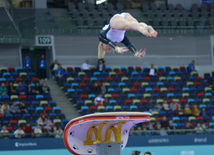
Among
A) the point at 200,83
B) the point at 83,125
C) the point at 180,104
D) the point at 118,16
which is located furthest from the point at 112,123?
the point at 200,83

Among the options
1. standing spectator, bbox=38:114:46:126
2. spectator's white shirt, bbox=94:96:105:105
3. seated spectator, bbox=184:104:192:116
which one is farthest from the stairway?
seated spectator, bbox=184:104:192:116

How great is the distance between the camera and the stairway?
1939 centimetres

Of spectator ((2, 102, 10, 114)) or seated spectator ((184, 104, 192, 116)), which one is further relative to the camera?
seated spectator ((184, 104, 192, 116))

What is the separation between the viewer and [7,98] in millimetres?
18156

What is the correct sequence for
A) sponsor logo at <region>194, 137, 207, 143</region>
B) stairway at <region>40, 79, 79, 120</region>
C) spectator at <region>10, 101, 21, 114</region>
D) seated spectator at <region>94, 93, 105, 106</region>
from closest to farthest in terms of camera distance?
sponsor logo at <region>194, 137, 207, 143</region>, spectator at <region>10, 101, 21, 114</region>, seated spectator at <region>94, 93, 105, 106</region>, stairway at <region>40, 79, 79, 120</region>

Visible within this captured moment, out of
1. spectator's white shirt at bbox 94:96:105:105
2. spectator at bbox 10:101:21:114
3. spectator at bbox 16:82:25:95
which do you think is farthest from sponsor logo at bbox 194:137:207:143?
spectator at bbox 16:82:25:95

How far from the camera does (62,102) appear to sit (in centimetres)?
2042

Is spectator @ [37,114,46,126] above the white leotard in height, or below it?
below

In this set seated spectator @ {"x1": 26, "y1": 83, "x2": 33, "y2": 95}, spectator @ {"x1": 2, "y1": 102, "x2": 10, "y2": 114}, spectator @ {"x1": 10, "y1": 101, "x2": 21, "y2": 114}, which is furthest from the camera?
seated spectator @ {"x1": 26, "y1": 83, "x2": 33, "y2": 95}

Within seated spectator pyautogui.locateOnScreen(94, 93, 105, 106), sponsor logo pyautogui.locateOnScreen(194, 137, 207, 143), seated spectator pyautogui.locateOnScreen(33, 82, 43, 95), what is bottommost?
sponsor logo pyautogui.locateOnScreen(194, 137, 207, 143)

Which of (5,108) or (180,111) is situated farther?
(180,111)

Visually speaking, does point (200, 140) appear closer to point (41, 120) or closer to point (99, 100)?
point (99, 100)

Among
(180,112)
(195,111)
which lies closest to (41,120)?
(180,112)

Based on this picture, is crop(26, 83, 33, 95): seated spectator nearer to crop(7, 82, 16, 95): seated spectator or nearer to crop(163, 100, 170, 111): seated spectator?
crop(7, 82, 16, 95): seated spectator
